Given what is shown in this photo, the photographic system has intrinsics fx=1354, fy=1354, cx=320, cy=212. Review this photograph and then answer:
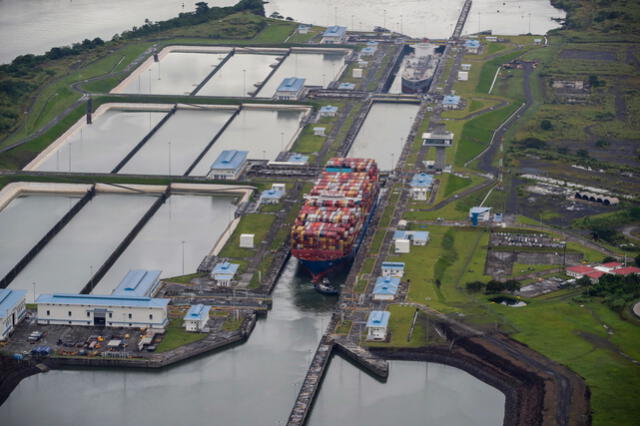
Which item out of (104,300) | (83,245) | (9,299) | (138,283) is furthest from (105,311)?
(83,245)

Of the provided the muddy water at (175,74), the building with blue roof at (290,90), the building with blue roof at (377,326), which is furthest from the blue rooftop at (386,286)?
the muddy water at (175,74)

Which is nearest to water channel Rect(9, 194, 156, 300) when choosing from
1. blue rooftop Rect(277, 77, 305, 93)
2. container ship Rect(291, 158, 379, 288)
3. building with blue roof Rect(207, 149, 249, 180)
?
building with blue roof Rect(207, 149, 249, 180)

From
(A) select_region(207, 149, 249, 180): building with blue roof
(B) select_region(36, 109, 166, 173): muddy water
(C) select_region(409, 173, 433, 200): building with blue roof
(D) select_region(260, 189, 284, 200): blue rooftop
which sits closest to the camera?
(D) select_region(260, 189, 284, 200): blue rooftop

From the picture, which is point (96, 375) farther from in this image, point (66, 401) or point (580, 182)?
point (580, 182)

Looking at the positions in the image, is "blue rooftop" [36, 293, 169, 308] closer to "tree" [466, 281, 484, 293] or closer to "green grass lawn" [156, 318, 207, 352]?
"green grass lawn" [156, 318, 207, 352]

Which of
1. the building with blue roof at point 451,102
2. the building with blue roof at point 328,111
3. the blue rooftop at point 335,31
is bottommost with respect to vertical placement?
the building with blue roof at point 328,111

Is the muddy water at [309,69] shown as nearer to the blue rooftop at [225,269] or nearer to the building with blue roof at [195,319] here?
the blue rooftop at [225,269]

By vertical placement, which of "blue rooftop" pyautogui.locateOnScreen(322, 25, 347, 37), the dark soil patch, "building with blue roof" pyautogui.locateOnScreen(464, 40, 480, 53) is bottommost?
the dark soil patch
